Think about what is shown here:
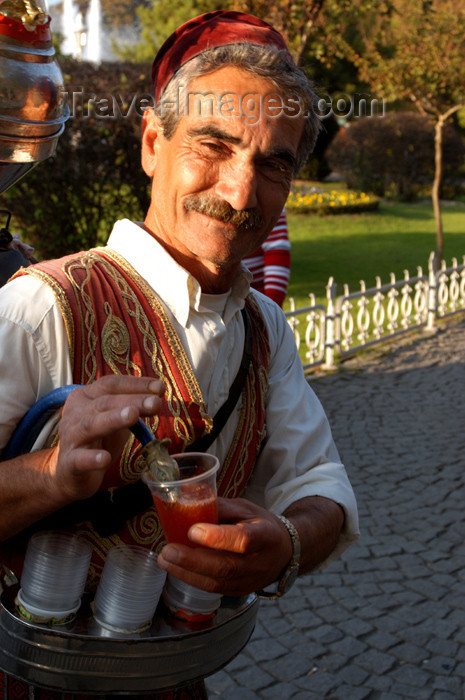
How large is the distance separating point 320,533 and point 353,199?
2342 centimetres

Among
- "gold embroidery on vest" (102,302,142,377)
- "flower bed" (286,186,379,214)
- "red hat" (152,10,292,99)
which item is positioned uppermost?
"red hat" (152,10,292,99)

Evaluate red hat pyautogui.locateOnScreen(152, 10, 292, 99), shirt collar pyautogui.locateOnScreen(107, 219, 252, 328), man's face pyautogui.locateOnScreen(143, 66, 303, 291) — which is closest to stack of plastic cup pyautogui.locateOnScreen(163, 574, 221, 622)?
shirt collar pyautogui.locateOnScreen(107, 219, 252, 328)

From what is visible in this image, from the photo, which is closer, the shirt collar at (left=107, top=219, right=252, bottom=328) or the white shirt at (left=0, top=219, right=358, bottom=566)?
the white shirt at (left=0, top=219, right=358, bottom=566)

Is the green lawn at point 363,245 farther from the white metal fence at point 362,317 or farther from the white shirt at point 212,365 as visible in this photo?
the white shirt at point 212,365

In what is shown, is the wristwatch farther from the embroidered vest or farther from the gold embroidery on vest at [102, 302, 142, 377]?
the gold embroidery on vest at [102, 302, 142, 377]

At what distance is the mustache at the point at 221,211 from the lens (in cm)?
168

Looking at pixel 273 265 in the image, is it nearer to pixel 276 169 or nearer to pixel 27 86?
pixel 276 169

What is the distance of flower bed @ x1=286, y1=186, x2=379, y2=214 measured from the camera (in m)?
22.9

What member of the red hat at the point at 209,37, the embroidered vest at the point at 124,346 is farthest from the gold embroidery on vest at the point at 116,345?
the red hat at the point at 209,37

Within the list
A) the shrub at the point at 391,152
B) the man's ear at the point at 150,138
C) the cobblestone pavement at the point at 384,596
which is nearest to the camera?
the man's ear at the point at 150,138

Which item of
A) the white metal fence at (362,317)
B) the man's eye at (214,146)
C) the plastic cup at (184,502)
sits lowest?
the white metal fence at (362,317)

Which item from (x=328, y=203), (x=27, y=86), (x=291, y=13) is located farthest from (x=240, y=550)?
(x=328, y=203)

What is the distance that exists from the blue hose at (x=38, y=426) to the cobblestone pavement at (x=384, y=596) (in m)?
2.57

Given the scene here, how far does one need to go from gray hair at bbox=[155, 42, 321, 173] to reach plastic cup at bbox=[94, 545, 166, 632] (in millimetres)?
952
